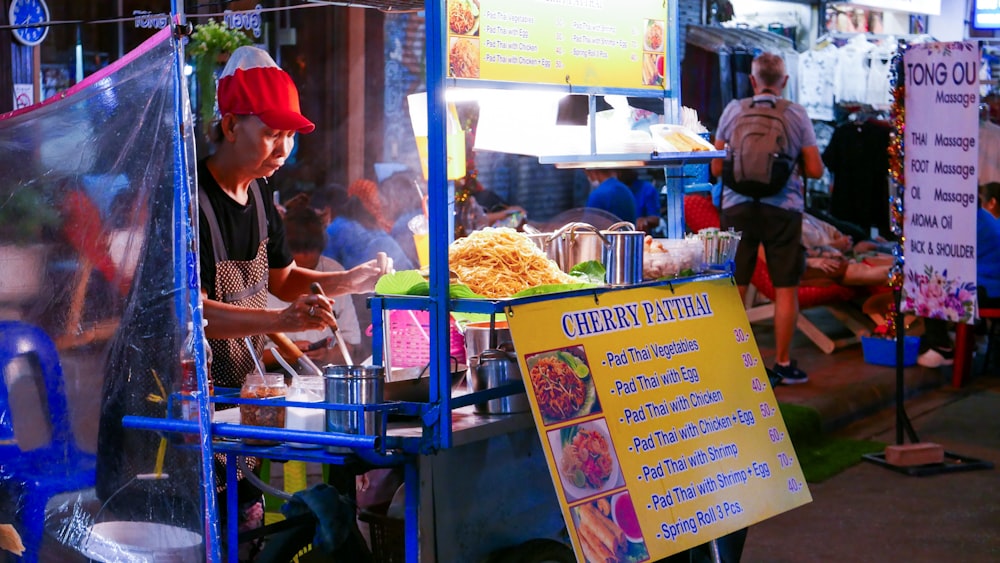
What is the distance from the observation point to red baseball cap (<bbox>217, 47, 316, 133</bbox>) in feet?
12.9

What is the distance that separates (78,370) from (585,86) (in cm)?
195

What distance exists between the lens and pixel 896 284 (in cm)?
760

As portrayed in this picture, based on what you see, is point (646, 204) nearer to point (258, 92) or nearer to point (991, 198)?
point (991, 198)

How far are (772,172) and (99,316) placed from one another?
20.2 feet

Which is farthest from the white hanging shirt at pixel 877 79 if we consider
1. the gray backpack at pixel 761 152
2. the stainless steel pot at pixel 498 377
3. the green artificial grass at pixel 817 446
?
the stainless steel pot at pixel 498 377

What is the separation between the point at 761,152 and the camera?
28.6ft

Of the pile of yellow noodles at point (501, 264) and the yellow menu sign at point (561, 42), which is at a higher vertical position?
the yellow menu sign at point (561, 42)

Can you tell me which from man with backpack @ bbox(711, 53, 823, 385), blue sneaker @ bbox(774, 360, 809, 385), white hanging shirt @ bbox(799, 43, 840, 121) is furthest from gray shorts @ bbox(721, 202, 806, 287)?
white hanging shirt @ bbox(799, 43, 840, 121)

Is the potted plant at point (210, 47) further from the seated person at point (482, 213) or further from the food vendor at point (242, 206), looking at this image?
the food vendor at point (242, 206)

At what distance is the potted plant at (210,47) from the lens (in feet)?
26.5

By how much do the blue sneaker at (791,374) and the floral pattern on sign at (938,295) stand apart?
1695 mm

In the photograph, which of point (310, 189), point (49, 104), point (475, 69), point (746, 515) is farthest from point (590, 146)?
point (310, 189)

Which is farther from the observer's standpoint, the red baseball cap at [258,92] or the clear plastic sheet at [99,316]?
the red baseball cap at [258,92]

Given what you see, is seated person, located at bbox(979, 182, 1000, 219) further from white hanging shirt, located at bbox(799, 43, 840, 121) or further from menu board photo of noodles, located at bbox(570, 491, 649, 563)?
menu board photo of noodles, located at bbox(570, 491, 649, 563)
